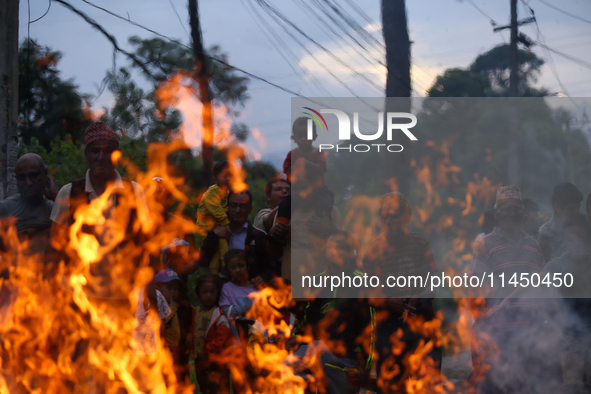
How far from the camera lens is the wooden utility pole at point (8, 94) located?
15.6ft

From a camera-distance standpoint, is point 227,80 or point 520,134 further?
point 227,80

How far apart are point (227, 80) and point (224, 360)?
329 cm

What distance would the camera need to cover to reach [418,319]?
12.9 feet

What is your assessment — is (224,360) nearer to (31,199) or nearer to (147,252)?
(147,252)

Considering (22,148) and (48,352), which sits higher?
(22,148)

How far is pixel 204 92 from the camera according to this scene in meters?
6.46

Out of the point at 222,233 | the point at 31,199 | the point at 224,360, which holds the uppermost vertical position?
the point at 31,199

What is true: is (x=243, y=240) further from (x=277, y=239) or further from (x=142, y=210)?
(x=142, y=210)

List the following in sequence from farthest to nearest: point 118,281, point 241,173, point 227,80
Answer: point 227,80, point 241,173, point 118,281

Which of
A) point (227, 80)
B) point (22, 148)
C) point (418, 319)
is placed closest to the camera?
point (418, 319)

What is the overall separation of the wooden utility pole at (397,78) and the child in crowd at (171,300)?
187cm

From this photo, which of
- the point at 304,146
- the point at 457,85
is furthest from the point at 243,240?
the point at 457,85

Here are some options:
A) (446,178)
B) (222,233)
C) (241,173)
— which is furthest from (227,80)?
(446,178)

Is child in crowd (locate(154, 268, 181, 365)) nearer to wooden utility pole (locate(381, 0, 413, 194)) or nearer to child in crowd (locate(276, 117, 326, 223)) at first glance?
child in crowd (locate(276, 117, 326, 223))
